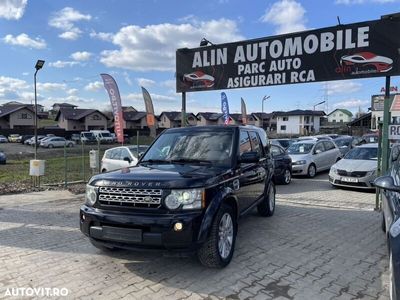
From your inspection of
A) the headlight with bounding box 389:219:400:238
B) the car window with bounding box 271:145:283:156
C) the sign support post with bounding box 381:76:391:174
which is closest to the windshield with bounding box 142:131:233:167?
the headlight with bounding box 389:219:400:238

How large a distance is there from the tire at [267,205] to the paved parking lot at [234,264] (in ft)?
0.51

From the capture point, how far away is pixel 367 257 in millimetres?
5445

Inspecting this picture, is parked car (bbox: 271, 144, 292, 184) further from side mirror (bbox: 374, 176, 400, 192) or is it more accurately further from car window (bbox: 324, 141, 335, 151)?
side mirror (bbox: 374, 176, 400, 192)

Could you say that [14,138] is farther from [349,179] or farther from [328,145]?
[349,179]

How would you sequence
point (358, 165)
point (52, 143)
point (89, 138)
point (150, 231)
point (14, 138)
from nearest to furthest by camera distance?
1. point (150, 231)
2. point (358, 165)
3. point (52, 143)
4. point (89, 138)
5. point (14, 138)

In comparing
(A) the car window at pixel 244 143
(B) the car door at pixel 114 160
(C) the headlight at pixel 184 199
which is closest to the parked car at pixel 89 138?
(B) the car door at pixel 114 160

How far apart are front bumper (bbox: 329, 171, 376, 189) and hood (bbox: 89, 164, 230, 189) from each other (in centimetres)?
824

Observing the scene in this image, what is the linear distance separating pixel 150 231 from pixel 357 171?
9.61 metres

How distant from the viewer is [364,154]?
44.0ft

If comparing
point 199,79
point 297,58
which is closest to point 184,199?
point 297,58

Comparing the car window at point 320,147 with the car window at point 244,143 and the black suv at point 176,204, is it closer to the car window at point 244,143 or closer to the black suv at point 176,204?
the car window at point 244,143

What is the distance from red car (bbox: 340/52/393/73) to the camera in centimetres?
863

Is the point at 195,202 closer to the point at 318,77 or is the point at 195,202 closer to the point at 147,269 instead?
the point at 147,269

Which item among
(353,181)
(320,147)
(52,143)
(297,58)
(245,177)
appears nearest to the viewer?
(245,177)
